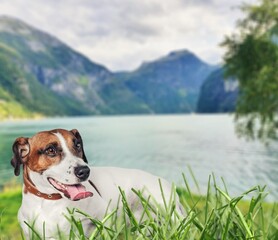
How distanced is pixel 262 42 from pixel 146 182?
26.1 meters

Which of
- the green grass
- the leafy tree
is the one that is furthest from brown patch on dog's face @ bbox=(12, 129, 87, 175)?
the leafy tree

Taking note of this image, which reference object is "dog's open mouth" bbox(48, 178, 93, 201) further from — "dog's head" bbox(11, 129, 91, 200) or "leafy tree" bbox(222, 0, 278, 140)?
"leafy tree" bbox(222, 0, 278, 140)

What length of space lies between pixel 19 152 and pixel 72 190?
26 cm

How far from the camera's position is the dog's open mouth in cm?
158

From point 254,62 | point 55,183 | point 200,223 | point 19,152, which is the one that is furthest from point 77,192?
point 254,62

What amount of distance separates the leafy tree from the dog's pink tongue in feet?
82.3

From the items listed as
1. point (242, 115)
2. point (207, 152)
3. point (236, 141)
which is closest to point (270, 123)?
point (242, 115)

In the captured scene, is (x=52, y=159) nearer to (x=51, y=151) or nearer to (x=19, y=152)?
(x=51, y=151)

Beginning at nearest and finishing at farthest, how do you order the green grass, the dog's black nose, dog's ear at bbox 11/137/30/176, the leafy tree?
the green grass → the dog's black nose → dog's ear at bbox 11/137/30/176 → the leafy tree

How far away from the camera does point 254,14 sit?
27.4 meters

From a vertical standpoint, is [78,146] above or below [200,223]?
above

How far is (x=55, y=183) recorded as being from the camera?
170cm

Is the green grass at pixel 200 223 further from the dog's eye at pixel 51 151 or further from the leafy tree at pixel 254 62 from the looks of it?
the leafy tree at pixel 254 62

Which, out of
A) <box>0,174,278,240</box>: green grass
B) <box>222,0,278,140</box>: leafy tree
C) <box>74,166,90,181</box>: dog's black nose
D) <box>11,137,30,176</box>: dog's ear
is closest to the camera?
<box>0,174,278,240</box>: green grass
